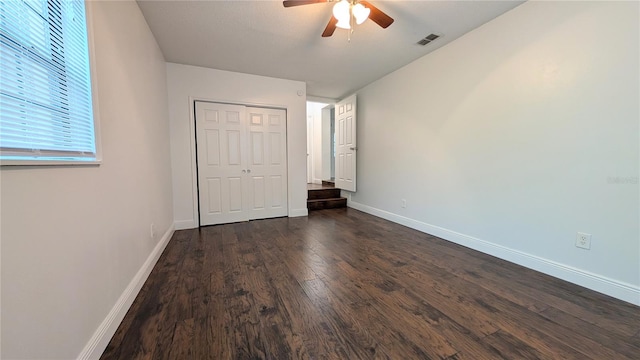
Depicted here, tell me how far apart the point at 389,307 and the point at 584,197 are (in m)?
1.80

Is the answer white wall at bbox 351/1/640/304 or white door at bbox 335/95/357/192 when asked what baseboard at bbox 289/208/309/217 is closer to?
white door at bbox 335/95/357/192

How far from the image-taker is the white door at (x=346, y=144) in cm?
448

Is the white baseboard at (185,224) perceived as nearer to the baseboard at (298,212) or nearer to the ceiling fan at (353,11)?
the baseboard at (298,212)

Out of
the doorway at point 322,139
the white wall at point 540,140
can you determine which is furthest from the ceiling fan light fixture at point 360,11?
the doorway at point 322,139

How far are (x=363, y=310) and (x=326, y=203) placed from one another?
3.20 meters

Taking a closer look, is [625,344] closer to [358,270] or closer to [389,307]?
[389,307]

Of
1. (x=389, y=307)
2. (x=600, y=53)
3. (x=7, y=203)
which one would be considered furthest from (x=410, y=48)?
(x=7, y=203)

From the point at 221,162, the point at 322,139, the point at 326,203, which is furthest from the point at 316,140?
the point at 221,162

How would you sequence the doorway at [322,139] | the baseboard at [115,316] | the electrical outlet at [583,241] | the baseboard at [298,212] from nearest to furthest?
the baseboard at [115,316] < the electrical outlet at [583,241] < the baseboard at [298,212] < the doorway at [322,139]

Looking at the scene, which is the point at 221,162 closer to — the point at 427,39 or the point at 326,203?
the point at 326,203

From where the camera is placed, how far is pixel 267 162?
3.94 meters

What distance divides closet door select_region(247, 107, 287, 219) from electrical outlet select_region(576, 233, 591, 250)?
3519 mm


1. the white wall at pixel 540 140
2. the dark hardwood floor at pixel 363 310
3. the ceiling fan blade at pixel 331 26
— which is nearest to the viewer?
the dark hardwood floor at pixel 363 310

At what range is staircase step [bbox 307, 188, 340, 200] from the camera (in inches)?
191
